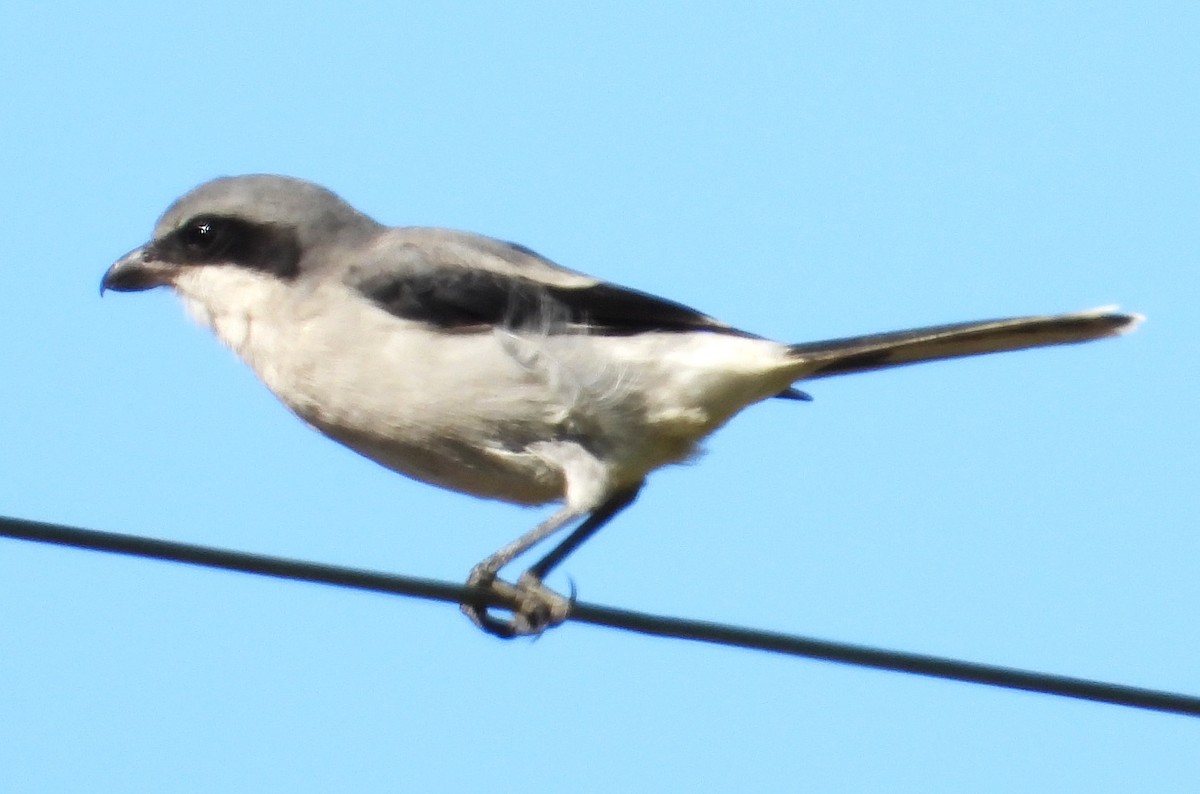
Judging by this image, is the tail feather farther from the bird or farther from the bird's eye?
the bird's eye

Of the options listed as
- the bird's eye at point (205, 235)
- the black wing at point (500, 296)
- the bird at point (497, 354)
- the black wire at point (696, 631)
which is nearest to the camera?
the black wire at point (696, 631)

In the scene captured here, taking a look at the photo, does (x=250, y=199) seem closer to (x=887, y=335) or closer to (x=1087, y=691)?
(x=887, y=335)

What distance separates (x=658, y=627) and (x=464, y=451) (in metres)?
1.73

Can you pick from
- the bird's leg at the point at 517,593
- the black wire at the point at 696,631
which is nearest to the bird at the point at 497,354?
the bird's leg at the point at 517,593

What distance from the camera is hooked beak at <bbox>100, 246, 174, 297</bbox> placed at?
21.6 ft

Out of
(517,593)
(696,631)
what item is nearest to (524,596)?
(517,593)

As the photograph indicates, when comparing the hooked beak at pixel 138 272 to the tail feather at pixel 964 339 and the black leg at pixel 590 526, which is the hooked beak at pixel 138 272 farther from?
the tail feather at pixel 964 339

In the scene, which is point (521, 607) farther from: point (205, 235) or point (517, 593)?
point (205, 235)

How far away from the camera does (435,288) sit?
20.0 feet

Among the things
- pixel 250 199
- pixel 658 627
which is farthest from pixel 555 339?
pixel 658 627

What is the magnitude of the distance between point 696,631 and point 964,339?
6.44 ft

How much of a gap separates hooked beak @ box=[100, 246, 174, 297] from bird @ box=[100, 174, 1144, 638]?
67mm

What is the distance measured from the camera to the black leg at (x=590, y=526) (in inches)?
249

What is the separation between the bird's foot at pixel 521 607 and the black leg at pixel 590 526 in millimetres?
406
